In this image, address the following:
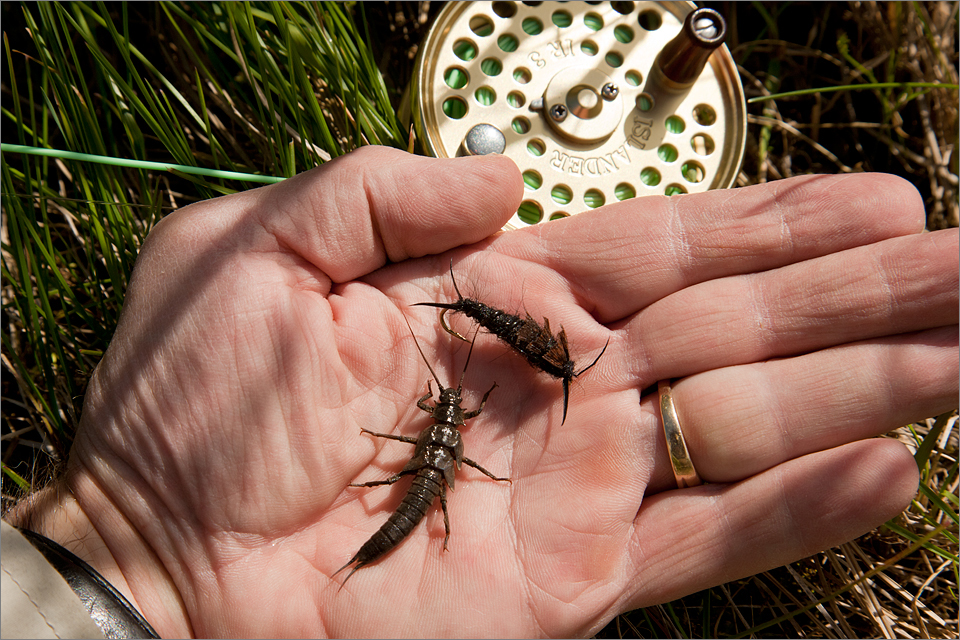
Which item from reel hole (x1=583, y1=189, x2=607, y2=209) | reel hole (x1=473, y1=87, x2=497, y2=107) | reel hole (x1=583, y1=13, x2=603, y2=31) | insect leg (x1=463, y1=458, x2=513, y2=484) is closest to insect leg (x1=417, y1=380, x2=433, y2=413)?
insect leg (x1=463, y1=458, x2=513, y2=484)

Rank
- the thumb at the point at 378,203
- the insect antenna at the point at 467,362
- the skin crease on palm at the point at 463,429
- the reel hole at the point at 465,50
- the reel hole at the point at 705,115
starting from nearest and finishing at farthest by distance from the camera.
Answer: the skin crease on palm at the point at 463,429 < the thumb at the point at 378,203 < the insect antenna at the point at 467,362 < the reel hole at the point at 465,50 < the reel hole at the point at 705,115

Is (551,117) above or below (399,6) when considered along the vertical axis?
below

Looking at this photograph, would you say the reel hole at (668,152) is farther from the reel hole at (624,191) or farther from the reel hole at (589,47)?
the reel hole at (589,47)

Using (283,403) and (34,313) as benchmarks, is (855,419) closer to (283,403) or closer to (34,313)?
(283,403)

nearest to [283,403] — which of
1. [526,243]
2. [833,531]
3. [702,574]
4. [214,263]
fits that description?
[214,263]

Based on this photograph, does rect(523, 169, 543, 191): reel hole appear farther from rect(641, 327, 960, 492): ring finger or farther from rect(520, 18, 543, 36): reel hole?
rect(641, 327, 960, 492): ring finger

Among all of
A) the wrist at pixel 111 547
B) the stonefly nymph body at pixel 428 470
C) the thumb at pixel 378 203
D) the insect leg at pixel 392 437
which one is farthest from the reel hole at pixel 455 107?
the wrist at pixel 111 547
